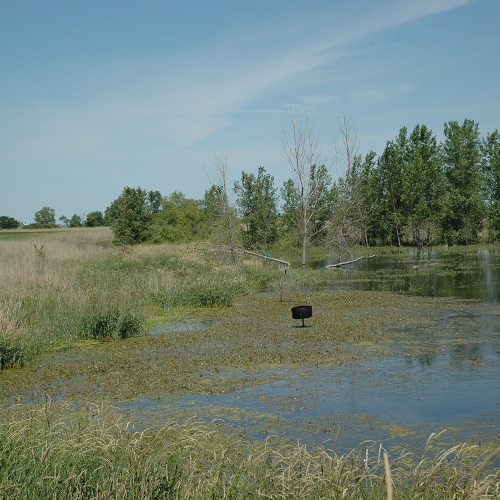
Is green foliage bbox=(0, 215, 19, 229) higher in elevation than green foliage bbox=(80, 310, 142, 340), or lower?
higher

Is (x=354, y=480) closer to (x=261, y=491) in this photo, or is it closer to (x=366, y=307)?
(x=261, y=491)

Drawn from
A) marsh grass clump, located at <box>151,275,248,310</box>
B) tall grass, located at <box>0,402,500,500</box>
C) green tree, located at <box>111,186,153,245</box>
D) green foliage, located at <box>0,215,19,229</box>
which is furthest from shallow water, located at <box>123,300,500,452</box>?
green foliage, located at <box>0,215,19,229</box>

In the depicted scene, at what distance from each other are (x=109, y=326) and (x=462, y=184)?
4276cm

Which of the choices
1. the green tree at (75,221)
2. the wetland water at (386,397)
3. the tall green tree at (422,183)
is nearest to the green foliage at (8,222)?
the green tree at (75,221)

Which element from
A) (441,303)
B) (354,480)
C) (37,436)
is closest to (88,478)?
(37,436)

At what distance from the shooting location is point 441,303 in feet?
56.2

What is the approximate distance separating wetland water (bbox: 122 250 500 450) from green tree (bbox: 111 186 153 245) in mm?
33251

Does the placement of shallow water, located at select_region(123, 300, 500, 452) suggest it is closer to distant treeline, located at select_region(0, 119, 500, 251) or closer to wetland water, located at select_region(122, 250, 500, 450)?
wetland water, located at select_region(122, 250, 500, 450)

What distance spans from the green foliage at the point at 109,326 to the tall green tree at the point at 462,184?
39.6m

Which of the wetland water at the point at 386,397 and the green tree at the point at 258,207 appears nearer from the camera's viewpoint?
the wetland water at the point at 386,397

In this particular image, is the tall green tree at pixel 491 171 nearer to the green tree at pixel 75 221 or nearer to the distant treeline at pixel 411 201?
the distant treeline at pixel 411 201

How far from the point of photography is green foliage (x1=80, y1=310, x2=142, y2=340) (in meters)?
12.8

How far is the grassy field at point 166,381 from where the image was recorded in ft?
13.9

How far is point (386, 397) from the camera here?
26.0ft
